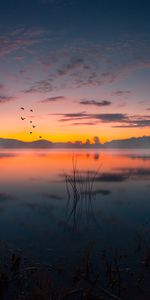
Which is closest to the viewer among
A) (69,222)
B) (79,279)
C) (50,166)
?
(79,279)

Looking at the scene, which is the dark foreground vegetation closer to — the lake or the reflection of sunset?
the lake

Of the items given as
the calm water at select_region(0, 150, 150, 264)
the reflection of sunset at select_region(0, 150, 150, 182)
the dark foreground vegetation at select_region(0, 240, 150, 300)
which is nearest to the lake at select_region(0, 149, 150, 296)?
the calm water at select_region(0, 150, 150, 264)

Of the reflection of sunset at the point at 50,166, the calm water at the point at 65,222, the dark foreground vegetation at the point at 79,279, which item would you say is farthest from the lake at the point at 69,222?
the reflection of sunset at the point at 50,166

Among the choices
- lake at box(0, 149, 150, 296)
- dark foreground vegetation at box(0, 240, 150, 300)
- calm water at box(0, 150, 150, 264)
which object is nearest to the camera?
dark foreground vegetation at box(0, 240, 150, 300)

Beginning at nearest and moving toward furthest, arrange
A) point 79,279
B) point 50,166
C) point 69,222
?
point 79,279, point 69,222, point 50,166

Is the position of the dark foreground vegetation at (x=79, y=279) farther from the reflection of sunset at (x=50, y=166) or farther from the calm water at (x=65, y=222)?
the reflection of sunset at (x=50, y=166)

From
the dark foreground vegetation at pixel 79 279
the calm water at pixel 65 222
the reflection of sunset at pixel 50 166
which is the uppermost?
the reflection of sunset at pixel 50 166

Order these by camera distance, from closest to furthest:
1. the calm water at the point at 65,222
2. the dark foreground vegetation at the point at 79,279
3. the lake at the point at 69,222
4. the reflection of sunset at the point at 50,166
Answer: the dark foreground vegetation at the point at 79,279 < the lake at the point at 69,222 < the calm water at the point at 65,222 < the reflection of sunset at the point at 50,166

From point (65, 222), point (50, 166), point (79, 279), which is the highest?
point (50, 166)

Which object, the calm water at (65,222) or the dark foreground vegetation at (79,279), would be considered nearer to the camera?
the dark foreground vegetation at (79,279)

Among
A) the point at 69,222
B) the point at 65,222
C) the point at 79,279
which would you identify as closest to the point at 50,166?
the point at 65,222

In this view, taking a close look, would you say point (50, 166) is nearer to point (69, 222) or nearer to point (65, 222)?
point (65, 222)

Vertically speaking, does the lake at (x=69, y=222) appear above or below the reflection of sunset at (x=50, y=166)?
below

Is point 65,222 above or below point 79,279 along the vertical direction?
below
